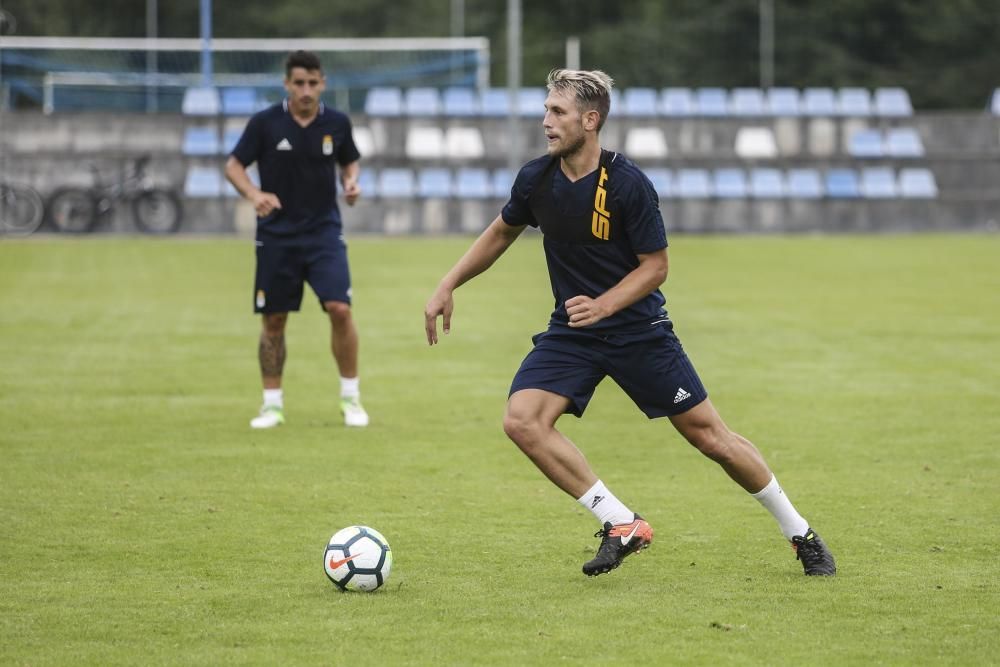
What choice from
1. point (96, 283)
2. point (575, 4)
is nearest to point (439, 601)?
point (96, 283)

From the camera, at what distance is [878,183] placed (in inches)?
1314

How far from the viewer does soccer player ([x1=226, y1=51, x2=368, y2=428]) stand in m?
10.2

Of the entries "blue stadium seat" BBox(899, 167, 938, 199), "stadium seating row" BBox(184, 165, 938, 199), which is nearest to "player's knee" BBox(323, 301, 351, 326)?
"stadium seating row" BBox(184, 165, 938, 199)

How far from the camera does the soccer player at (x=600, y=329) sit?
241 inches

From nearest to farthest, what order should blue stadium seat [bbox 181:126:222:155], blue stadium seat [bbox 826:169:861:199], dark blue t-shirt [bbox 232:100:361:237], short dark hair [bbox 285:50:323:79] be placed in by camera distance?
1. short dark hair [bbox 285:50:323:79]
2. dark blue t-shirt [bbox 232:100:361:237]
3. blue stadium seat [bbox 181:126:222:155]
4. blue stadium seat [bbox 826:169:861:199]

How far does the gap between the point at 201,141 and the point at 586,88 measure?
27118 millimetres

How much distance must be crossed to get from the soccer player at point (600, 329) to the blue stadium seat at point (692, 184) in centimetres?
2666

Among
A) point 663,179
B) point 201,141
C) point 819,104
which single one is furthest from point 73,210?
point 819,104

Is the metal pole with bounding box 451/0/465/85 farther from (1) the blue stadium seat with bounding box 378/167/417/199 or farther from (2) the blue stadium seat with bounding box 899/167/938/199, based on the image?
(2) the blue stadium seat with bounding box 899/167/938/199

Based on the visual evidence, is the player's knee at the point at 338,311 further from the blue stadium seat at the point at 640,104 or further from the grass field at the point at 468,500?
the blue stadium seat at the point at 640,104

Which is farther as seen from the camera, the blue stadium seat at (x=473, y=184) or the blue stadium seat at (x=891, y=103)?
the blue stadium seat at (x=891, y=103)

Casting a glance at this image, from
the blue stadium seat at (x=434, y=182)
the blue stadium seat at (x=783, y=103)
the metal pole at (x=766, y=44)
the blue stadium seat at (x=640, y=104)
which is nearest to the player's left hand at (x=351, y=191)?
the blue stadium seat at (x=434, y=182)

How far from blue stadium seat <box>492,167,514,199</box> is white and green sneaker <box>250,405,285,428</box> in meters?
22.1

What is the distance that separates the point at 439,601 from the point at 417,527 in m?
1.36
